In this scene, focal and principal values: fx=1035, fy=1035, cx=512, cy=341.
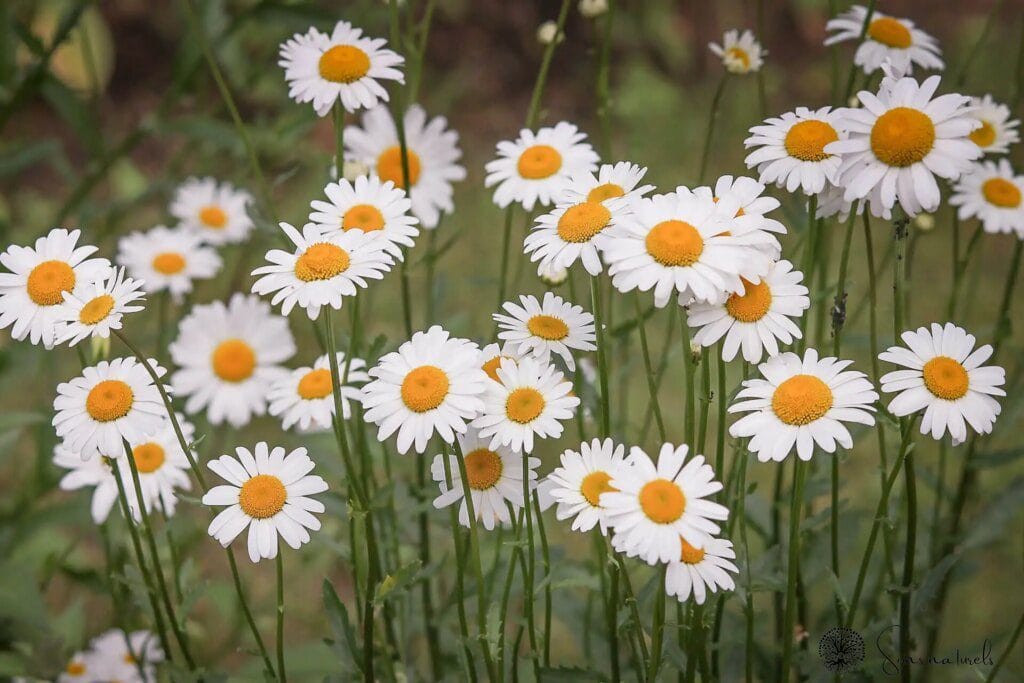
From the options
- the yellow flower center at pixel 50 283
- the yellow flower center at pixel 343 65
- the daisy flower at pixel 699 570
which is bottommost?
the daisy flower at pixel 699 570

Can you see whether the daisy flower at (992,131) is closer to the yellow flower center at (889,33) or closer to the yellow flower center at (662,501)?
the yellow flower center at (889,33)

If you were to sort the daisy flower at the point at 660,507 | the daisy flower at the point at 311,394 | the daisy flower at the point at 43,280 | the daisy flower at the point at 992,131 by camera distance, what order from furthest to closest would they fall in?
the daisy flower at the point at 992,131
the daisy flower at the point at 311,394
the daisy flower at the point at 43,280
the daisy flower at the point at 660,507

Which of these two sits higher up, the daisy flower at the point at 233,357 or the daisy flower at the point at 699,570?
the daisy flower at the point at 233,357

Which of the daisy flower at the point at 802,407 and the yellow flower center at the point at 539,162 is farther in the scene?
the yellow flower center at the point at 539,162

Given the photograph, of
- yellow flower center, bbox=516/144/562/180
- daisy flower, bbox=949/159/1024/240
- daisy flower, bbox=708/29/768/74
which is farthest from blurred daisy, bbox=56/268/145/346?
daisy flower, bbox=949/159/1024/240

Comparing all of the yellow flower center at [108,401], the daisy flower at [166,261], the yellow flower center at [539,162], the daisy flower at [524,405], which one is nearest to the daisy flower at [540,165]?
the yellow flower center at [539,162]

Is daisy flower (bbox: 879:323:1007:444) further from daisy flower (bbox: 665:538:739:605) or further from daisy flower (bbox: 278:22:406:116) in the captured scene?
daisy flower (bbox: 278:22:406:116)

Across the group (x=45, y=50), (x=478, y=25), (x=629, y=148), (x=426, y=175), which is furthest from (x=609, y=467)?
(x=478, y=25)
